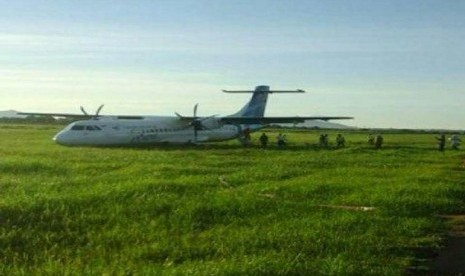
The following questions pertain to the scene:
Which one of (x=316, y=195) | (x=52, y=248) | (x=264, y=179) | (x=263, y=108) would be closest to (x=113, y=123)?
(x=263, y=108)

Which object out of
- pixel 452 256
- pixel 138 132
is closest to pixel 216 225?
pixel 452 256

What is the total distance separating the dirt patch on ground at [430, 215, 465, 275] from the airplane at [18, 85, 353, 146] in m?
34.7

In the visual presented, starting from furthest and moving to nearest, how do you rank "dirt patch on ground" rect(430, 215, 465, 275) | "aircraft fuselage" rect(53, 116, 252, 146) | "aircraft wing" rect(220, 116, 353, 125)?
1. "aircraft wing" rect(220, 116, 353, 125)
2. "aircraft fuselage" rect(53, 116, 252, 146)
3. "dirt patch on ground" rect(430, 215, 465, 275)

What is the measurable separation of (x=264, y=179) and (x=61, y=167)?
7915 mm

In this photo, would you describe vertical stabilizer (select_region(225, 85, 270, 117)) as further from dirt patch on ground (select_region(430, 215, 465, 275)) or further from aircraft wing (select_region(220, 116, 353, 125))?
dirt patch on ground (select_region(430, 215, 465, 275))

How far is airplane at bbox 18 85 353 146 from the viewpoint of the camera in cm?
4716

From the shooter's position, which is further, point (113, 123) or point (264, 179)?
point (113, 123)

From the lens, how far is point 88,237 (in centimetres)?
1232

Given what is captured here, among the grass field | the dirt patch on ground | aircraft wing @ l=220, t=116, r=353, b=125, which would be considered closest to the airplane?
aircraft wing @ l=220, t=116, r=353, b=125

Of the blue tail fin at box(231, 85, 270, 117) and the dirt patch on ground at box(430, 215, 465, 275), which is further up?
the blue tail fin at box(231, 85, 270, 117)

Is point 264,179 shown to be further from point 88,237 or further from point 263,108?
point 263,108

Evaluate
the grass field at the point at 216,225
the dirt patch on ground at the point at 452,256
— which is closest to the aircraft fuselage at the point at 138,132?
the grass field at the point at 216,225

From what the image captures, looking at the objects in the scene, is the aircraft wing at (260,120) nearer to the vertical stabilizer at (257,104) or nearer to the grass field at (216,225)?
the vertical stabilizer at (257,104)

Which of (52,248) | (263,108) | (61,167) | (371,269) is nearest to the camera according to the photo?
(371,269)
